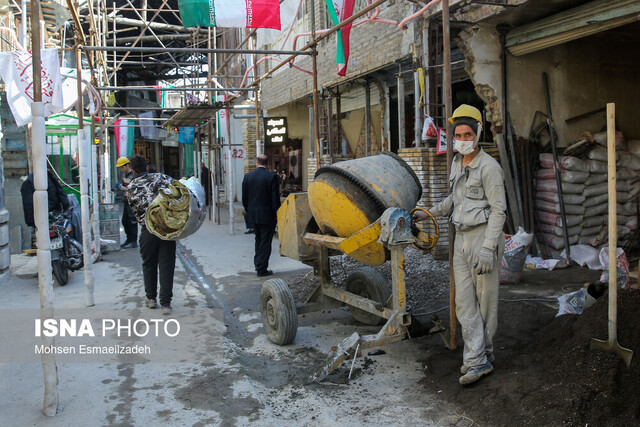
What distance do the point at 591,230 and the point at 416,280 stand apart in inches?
122

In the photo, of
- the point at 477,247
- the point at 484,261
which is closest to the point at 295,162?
the point at 477,247

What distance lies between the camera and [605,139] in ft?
26.7

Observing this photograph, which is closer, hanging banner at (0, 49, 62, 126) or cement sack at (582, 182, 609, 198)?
hanging banner at (0, 49, 62, 126)

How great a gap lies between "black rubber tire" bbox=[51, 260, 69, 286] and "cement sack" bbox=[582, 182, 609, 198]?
7.80m

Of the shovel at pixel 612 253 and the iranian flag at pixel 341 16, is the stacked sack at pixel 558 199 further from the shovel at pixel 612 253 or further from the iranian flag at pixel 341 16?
the shovel at pixel 612 253

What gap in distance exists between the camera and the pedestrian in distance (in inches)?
240

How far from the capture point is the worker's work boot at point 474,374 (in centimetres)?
387

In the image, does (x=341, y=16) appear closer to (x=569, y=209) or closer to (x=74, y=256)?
(x=569, y=209)

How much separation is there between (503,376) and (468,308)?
541 mm

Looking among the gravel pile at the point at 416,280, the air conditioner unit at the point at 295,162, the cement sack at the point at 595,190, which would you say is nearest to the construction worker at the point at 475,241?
the gravel pile at the point at 416,280

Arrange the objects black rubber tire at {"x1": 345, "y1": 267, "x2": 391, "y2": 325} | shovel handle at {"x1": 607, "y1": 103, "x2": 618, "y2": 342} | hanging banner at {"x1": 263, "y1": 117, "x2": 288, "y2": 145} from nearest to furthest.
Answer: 1. shovel handle at {"x1": 607, "y1": 103, "x2": 618, "y2": 342}
2. black rubber tire at {"x1": 345, "y1": 267, "x2": 391, "y2": 325}
3. hanging banner at {"x1": 263, "y1": 117, "x2": 288, "y2": 145}

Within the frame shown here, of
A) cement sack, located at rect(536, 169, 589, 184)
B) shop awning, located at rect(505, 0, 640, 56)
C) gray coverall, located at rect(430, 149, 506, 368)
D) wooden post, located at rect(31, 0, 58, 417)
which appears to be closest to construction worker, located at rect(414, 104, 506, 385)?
gray coverall, located at rect(430, 149, 506, 368)

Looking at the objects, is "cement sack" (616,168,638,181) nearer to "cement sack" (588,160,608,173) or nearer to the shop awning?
"cement sack" (588,160,608,173)

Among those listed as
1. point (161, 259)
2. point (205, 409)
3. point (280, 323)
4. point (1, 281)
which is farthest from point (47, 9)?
point (205, 409)
